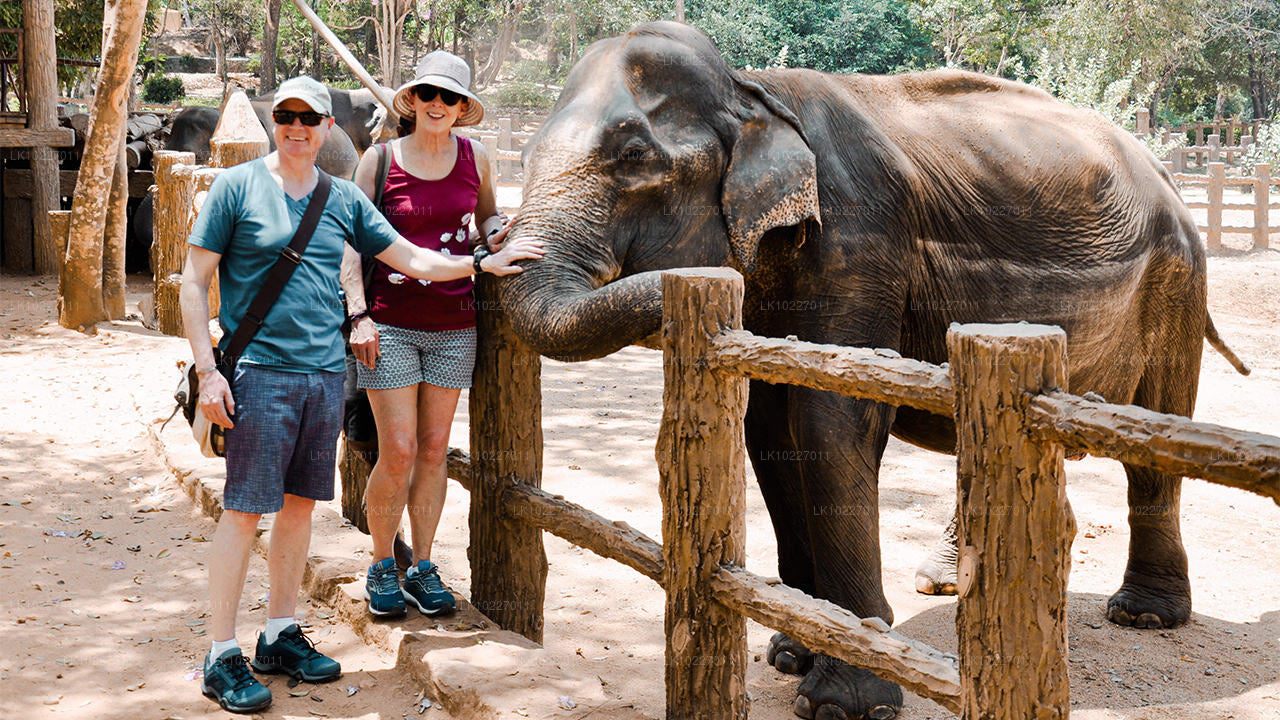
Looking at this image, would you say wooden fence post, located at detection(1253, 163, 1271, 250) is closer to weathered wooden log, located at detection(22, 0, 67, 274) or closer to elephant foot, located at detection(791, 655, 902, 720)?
weathered wooden log, located at detection(22, 0, 67, 274)

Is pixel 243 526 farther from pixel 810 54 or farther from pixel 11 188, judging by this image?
pixel 810 54

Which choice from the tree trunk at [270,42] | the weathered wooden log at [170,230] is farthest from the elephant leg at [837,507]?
the tree trunk at [270,42]

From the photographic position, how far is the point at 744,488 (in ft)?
10.7

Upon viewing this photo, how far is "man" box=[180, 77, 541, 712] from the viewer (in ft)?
11.7

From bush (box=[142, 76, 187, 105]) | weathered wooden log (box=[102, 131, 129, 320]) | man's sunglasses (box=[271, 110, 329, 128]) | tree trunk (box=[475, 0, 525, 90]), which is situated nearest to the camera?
man's sunglasses (box=[271, 110, 329, 128])

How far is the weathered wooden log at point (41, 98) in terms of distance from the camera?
1190cm

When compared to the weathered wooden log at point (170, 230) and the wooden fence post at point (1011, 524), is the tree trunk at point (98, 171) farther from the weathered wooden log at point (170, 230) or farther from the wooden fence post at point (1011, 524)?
the wooden fence post at point (1011, 524)

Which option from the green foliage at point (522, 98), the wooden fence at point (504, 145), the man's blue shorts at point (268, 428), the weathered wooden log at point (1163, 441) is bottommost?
the man's blue shorts at point (268, 428)

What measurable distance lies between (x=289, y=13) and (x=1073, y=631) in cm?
3627

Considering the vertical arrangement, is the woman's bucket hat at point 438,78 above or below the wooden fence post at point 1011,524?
above

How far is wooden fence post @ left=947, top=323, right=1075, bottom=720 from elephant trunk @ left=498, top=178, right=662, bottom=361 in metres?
1.15

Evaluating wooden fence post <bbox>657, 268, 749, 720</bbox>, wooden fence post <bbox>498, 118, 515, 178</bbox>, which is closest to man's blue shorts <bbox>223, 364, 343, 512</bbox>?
wooden fence post <bbox>657, 268, 749, 720</bbox>

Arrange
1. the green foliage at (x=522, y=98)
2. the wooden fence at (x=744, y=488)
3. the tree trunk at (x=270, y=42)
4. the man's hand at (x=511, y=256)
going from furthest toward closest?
the green foliage at (x=522, y=98) < the tree trunk at (x=270, y=42) < the man's hand at (x=511, y=256) < the wooden fence at (x=744, y=488)

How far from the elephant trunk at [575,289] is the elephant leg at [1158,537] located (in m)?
2.64
